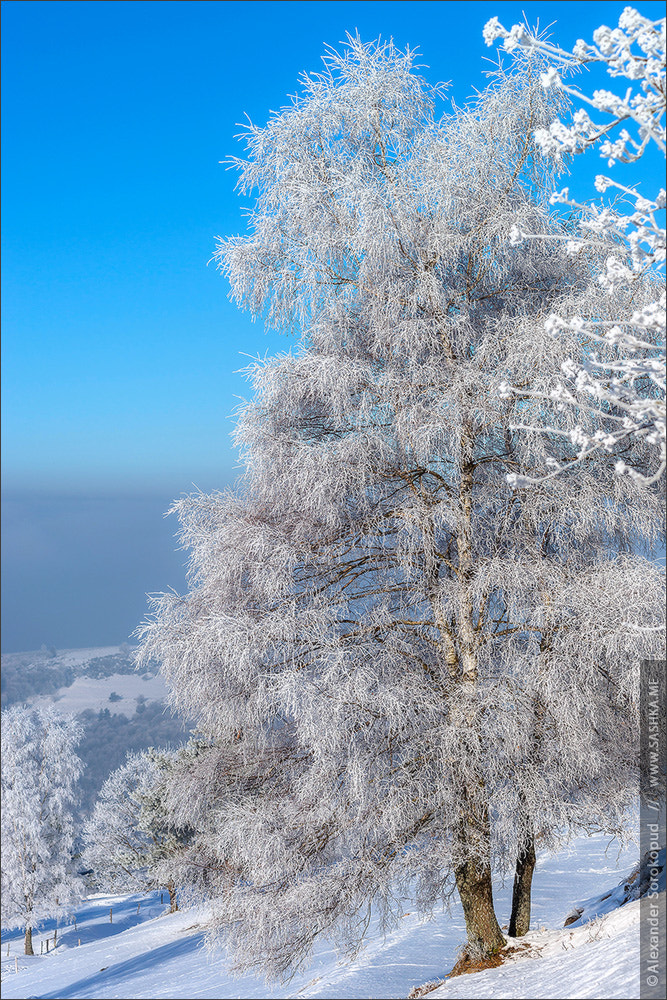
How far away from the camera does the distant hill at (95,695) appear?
62.5 meters

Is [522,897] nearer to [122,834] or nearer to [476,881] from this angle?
[476,881]

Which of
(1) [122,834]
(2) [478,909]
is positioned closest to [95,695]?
(1) [122,834]

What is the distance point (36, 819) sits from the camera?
2411 cm

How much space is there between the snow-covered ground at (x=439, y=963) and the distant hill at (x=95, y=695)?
47.4m

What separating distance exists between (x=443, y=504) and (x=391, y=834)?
2369 millimetres

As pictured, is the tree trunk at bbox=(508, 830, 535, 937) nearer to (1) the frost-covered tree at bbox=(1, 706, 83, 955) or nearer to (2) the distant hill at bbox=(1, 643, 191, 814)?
(1) the frost-covered tree at bbox=(1, 706, 83, 955)

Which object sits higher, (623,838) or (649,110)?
(649,110)

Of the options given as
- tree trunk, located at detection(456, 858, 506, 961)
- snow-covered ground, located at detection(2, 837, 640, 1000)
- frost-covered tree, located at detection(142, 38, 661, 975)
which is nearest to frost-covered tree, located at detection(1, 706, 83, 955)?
snow-covered ground, located at detection(2, 837, 640, 1000)

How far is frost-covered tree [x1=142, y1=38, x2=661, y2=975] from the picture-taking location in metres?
5.06

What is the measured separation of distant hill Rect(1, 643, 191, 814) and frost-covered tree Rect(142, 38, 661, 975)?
57.1 m

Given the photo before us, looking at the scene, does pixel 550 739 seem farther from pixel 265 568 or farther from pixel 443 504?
pixel 265 568

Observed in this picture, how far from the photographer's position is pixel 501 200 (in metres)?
5.73

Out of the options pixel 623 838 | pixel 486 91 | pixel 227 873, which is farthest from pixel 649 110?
pixel 227 873

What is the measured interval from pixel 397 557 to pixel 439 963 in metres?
3.87
